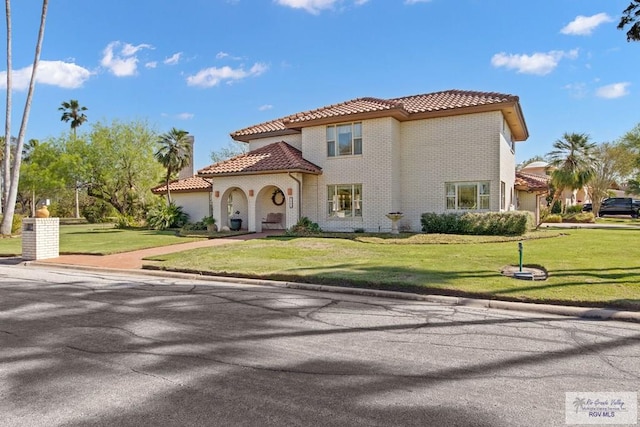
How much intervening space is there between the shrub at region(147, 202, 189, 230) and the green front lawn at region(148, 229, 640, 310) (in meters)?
12.8

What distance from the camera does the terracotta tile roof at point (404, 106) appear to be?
18.9m

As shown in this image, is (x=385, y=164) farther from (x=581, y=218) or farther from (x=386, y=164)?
(x=581, y=218)

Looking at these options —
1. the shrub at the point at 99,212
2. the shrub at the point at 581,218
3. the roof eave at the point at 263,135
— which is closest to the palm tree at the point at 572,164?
the shrub at the point at 581,218

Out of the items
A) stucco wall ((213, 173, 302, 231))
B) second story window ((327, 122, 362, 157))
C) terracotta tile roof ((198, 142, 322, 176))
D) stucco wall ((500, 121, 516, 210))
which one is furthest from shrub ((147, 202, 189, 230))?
stucco wall ((500, 121, 516, 210))

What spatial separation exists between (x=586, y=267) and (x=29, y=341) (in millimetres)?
10925

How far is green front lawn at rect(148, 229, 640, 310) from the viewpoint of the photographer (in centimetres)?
747

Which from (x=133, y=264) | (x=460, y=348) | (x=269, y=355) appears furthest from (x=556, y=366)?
(x=133, y=264)

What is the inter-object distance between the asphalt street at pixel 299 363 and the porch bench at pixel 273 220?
1541cm

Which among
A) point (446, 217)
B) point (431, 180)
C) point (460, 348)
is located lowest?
point (460, 348)

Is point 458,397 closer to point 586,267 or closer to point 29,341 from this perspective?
point 29,341

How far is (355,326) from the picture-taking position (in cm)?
586

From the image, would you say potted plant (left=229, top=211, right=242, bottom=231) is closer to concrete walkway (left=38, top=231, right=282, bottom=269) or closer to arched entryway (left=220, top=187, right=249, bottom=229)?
arched entryway (left=220, top=187, right=249, bottom=229)

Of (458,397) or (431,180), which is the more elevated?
(431,180)

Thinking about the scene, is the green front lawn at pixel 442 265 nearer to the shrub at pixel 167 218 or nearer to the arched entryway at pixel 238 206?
the arched entryway at pixel 238 206
